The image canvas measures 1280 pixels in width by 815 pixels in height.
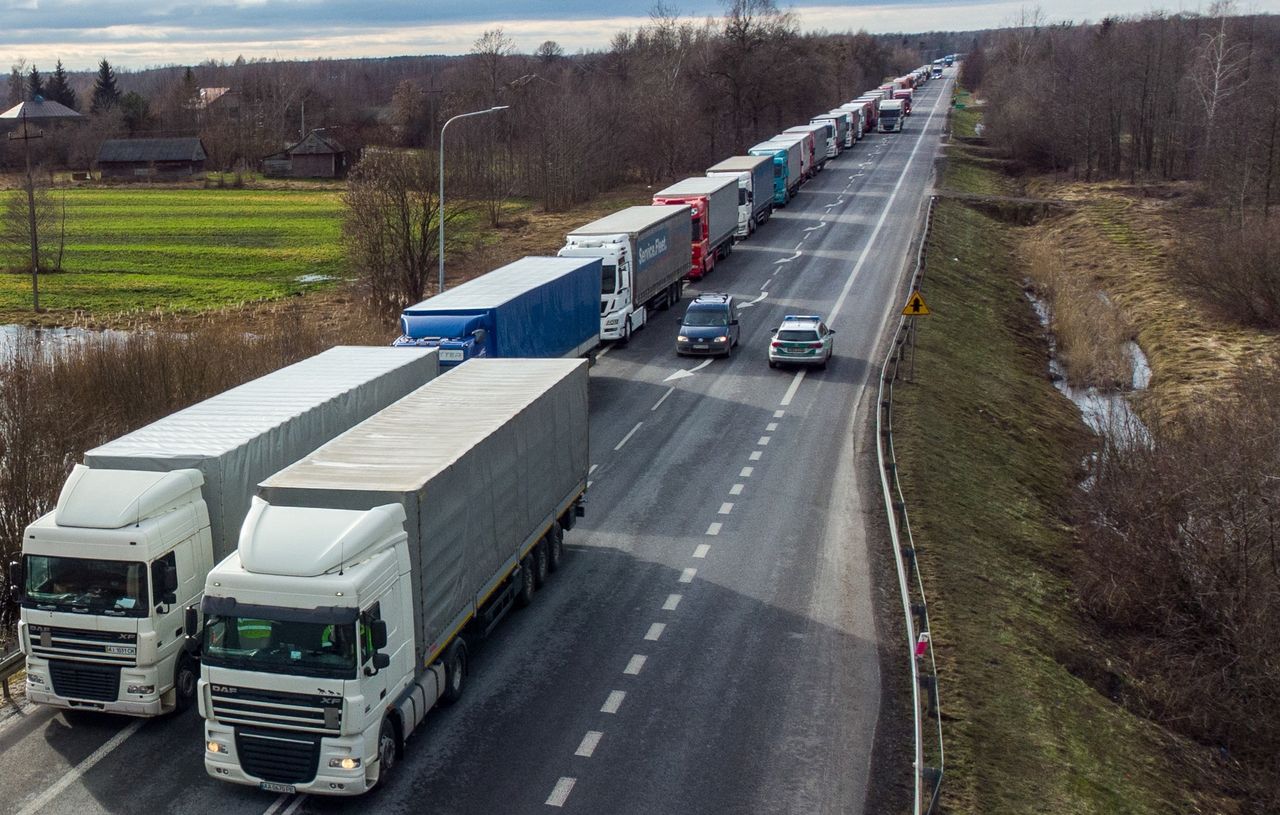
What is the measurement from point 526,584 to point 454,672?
11.7 ft

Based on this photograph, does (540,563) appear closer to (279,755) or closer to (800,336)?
(279,755)

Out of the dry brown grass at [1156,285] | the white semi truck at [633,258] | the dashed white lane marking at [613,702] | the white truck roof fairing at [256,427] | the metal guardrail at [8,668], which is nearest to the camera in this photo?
the dashed white lane marking at [613,702]

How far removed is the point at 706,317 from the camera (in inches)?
1517

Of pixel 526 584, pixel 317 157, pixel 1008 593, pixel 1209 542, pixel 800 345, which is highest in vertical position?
pixel 317 157

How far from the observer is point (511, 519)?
18438 mm

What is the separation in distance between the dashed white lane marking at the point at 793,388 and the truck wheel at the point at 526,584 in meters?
14.4

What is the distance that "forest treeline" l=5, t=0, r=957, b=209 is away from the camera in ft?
249

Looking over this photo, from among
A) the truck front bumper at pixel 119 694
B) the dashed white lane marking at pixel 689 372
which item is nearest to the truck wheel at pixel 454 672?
Answer: the truck front bumper at pixel 119 694

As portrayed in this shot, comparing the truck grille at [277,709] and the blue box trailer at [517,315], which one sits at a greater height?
the blue box trailer at [517,315]

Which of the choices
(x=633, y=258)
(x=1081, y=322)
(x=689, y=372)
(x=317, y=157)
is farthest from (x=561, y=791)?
(x=317, y=157)

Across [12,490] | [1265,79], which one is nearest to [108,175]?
[1265,79]

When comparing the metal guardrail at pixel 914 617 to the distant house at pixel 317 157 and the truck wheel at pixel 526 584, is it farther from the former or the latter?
the distant house at pixel 317 157

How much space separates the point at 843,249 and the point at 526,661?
41287mm

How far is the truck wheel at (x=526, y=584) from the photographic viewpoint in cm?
1955
